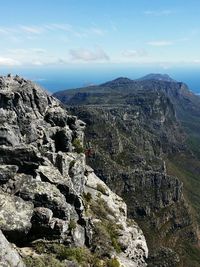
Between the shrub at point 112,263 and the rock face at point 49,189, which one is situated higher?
the rock face at point 49,189

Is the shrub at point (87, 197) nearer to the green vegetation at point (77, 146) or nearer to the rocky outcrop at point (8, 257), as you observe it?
the green vegetation at point (77, 146)

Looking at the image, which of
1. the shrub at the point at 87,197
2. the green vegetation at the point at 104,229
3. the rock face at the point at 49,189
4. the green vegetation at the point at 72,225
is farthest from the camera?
the shrub at the point at 87,197

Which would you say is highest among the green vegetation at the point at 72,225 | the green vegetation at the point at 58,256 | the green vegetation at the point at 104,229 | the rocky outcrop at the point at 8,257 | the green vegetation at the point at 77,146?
the green vegetation at the point at 77,146

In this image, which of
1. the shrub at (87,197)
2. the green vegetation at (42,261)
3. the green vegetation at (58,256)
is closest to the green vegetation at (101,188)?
the shrub at (87,197)

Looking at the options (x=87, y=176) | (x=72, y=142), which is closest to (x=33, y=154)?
(x=72, y=142)

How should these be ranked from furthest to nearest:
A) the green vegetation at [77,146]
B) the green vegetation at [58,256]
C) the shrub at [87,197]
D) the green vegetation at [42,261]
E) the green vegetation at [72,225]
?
the green vegetation at [77,146] < the shrub at [87,197] < the green vegetation at [72,225] < the green vegetation at [58,256] < the green vegetation at [42,261]

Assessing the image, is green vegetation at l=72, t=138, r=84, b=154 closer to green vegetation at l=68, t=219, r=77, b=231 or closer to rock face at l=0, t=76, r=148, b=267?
rock face at l=0, t=76, r=148, b=267

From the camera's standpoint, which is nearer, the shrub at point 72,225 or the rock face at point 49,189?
the rock face at point 49,189

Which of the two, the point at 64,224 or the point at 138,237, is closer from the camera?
the point at 64,224

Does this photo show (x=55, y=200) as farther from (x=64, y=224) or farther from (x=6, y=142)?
(x=6, y=142)
